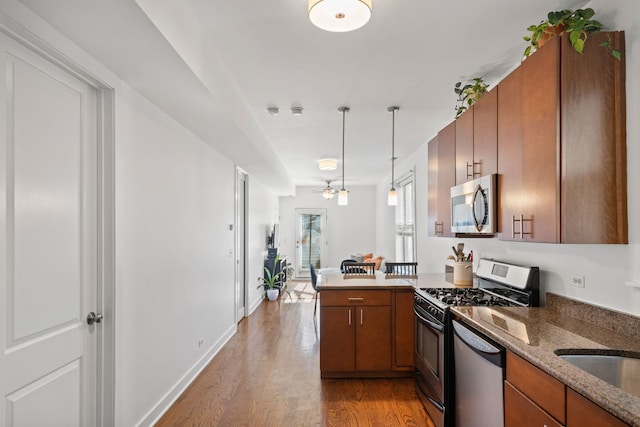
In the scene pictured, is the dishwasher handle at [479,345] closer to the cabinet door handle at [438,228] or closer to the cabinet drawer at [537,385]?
the cabinet drawer at [537,385]

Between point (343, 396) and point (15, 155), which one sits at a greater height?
point (15, 155)

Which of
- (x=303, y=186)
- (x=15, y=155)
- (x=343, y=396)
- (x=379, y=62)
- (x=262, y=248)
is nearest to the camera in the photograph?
(x=15, y=155)

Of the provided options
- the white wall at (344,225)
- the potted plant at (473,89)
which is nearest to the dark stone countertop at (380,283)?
the potted plant at (473,89)

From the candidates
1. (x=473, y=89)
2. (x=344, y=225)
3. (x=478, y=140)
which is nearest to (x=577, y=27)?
(x=478, y=140)

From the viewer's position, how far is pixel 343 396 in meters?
3.11

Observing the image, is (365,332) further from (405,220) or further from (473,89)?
(405,220)

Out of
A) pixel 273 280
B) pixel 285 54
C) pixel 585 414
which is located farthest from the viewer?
pixel 273 280

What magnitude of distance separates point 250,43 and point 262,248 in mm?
5331

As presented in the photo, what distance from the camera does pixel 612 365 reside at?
1500 mm

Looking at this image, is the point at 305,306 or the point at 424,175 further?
the point at 305,306

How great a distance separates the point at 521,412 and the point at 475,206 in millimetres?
1349

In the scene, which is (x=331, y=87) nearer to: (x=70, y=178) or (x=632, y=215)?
(x=70, y=178)

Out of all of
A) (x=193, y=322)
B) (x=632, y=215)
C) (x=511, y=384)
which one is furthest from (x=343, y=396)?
(x=632, y=215)

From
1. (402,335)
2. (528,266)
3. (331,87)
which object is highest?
(331,87)
